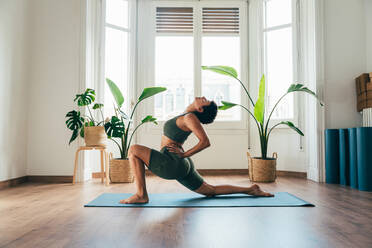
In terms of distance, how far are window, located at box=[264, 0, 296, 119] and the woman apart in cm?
226

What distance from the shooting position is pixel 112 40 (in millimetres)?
4164

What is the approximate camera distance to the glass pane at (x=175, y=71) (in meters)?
4.44

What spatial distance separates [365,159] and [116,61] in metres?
3.36

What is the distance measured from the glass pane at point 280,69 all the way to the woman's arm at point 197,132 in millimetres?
2406

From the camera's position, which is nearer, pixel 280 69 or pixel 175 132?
pixel 175 132

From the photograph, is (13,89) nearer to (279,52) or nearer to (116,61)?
(116,61)

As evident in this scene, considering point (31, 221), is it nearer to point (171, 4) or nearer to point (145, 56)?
point (145, 56)

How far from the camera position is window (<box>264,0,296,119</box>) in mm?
4105

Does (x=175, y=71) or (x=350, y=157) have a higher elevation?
(x=175, y=71)

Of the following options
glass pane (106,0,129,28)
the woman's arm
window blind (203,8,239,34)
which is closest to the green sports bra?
the woman's arm

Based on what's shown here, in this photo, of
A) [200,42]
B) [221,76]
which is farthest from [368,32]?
[200,42]

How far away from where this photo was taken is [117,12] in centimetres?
424

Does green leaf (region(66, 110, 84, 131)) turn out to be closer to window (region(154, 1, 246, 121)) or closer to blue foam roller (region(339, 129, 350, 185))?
window (region(154, 1, 246, 121))

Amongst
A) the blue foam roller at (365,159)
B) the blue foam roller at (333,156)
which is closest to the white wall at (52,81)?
the blue foam roller at (333,156)
